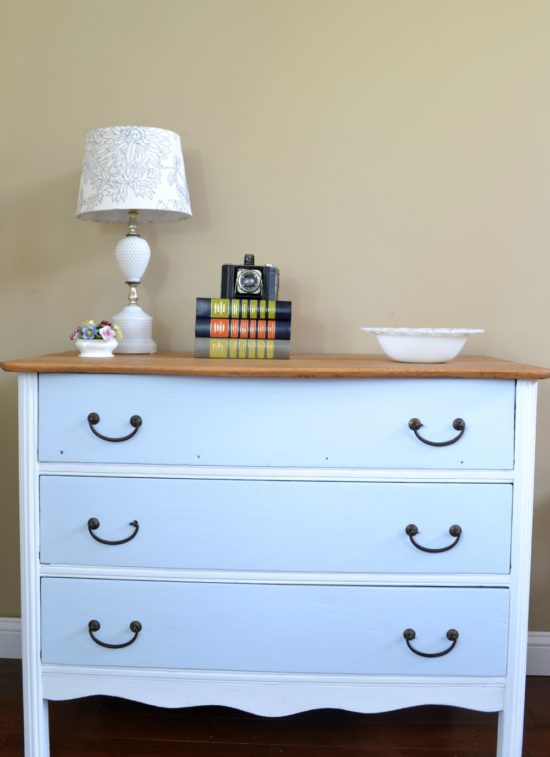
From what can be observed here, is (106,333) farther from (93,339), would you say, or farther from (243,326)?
(243,326)

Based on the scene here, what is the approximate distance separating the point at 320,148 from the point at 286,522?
1048 millimetres

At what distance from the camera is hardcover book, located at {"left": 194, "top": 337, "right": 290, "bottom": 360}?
5.28 feet

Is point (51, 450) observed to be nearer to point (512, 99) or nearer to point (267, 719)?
point (267, 719)

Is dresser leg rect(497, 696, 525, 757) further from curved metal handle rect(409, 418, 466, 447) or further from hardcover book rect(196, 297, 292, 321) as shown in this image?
hardcover book rect(196, 297, 292, 321)

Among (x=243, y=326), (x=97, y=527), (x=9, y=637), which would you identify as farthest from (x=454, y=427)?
(x=9, y=637)

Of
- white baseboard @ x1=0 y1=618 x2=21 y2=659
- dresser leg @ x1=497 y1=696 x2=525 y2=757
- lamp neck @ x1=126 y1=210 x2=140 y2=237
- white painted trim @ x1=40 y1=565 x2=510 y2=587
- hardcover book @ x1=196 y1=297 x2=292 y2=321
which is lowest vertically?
white baseboard @ x1=0 y1=618 x2=21 y2=659

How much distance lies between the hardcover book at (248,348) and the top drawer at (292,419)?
0.61 feet

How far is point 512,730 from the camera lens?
1.49 meters

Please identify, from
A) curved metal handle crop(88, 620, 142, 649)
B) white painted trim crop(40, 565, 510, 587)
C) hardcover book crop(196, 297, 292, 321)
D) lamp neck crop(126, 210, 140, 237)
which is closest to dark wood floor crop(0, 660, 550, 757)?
curved metal handle crop(88, 620, 142, 649)

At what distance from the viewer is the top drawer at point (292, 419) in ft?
4.70

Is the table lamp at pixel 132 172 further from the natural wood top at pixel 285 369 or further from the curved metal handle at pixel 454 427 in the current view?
the curved metal handle at pixel 454 427

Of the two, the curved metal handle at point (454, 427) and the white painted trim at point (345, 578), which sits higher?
the curved metal handle at point (454, 427)

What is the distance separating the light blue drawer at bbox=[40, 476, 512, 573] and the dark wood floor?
0.50 metres

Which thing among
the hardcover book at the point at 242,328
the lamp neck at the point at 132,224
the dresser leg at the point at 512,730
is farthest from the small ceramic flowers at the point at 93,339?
the dresser leg at the point at 512,730
